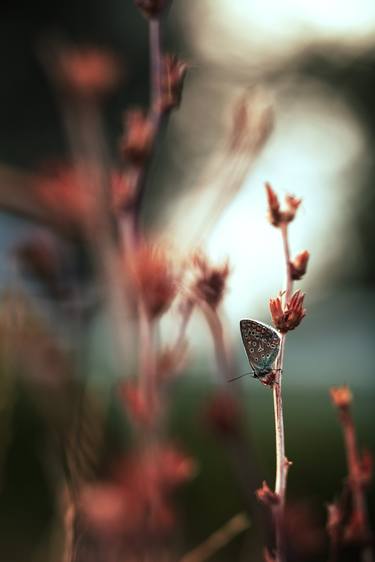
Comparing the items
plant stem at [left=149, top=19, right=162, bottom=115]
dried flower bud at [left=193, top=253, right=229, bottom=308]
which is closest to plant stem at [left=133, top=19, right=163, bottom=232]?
plant stem at [left=149, top=19, right=162, bottom=115]

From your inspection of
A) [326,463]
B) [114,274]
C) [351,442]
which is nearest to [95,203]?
[114,274]

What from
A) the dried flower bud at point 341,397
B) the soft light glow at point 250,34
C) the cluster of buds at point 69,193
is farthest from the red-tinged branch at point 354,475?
the soft light glow at point 250,34

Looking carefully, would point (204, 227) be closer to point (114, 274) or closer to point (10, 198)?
point (114, 274)

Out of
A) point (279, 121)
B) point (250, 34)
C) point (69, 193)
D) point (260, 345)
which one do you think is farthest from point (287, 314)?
point (250, 34)

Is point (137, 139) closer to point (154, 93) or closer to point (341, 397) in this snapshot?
point (154, 93)

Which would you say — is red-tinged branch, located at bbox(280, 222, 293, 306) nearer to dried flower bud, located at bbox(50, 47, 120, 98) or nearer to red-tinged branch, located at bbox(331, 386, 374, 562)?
red-tinged branch, located at bbox(331, 386, 374, 562)

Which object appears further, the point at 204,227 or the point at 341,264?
the point at 341,264
